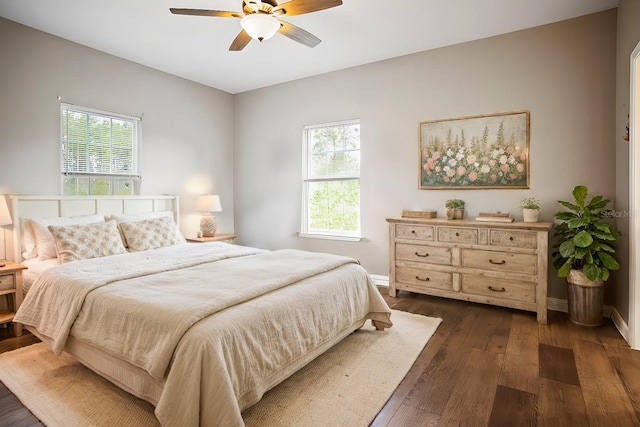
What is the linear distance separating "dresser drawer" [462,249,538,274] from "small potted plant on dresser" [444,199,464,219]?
46 cm

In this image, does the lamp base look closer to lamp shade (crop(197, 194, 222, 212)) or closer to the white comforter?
lamp shade (crop(197, 194, 222, 212))

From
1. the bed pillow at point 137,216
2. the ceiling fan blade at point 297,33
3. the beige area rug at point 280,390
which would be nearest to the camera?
the beige area rug at point 280,390

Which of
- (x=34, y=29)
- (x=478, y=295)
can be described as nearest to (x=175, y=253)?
(x=34, y=29)

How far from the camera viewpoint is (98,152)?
406cm

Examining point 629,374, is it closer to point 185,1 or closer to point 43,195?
point 185,1

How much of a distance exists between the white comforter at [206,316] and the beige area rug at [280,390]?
149mm

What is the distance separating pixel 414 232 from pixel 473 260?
659mm

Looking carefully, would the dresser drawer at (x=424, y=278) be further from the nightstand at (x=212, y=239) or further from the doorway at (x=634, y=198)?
the nightstand at (x=212, y=239)

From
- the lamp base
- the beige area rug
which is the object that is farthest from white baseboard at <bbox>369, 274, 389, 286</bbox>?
the lamp base

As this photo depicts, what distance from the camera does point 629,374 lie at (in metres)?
2.30

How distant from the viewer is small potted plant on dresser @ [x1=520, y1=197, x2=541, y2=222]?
340 cm

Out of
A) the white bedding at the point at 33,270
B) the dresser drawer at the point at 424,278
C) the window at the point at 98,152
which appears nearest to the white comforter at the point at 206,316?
the white bedding at the point at 33,270

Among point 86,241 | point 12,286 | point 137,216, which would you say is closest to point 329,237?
point 137,216

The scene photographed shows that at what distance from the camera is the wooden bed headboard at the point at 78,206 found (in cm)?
329
